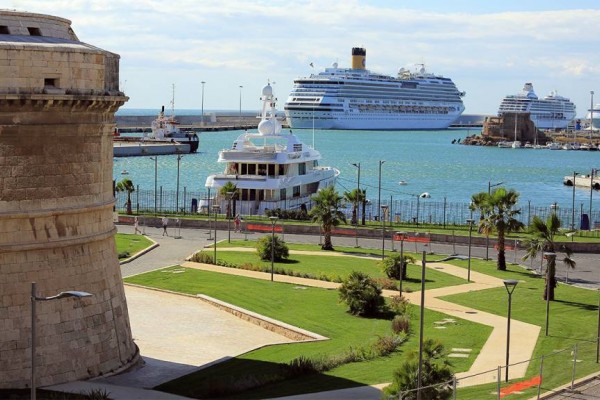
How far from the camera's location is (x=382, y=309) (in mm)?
32969

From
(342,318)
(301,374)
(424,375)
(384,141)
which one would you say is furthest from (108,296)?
(384,141)

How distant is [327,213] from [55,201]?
25784 mm

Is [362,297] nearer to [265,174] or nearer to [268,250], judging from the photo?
[268,250]

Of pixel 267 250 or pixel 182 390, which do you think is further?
pixel 267 250

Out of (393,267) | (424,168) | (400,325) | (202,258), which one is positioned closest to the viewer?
(400,325)

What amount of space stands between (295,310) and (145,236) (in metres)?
19.1

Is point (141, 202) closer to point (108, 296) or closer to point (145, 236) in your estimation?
point (145, 236)

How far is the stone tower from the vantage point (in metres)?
21.2

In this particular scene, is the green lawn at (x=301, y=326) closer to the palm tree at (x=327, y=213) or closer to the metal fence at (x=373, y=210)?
the palm tree at (x=327, y=213)

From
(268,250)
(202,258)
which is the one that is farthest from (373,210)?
(202,258)

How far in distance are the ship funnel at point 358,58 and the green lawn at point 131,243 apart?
14914 cm

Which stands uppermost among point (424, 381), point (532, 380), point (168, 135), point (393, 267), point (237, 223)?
point (168, 135)

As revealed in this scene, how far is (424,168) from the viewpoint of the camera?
445ft

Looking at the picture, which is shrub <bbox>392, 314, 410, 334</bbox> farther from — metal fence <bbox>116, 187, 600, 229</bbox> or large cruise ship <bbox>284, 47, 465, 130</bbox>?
large cruise ship <bbox>284, 47, 465, 130</bbox>
